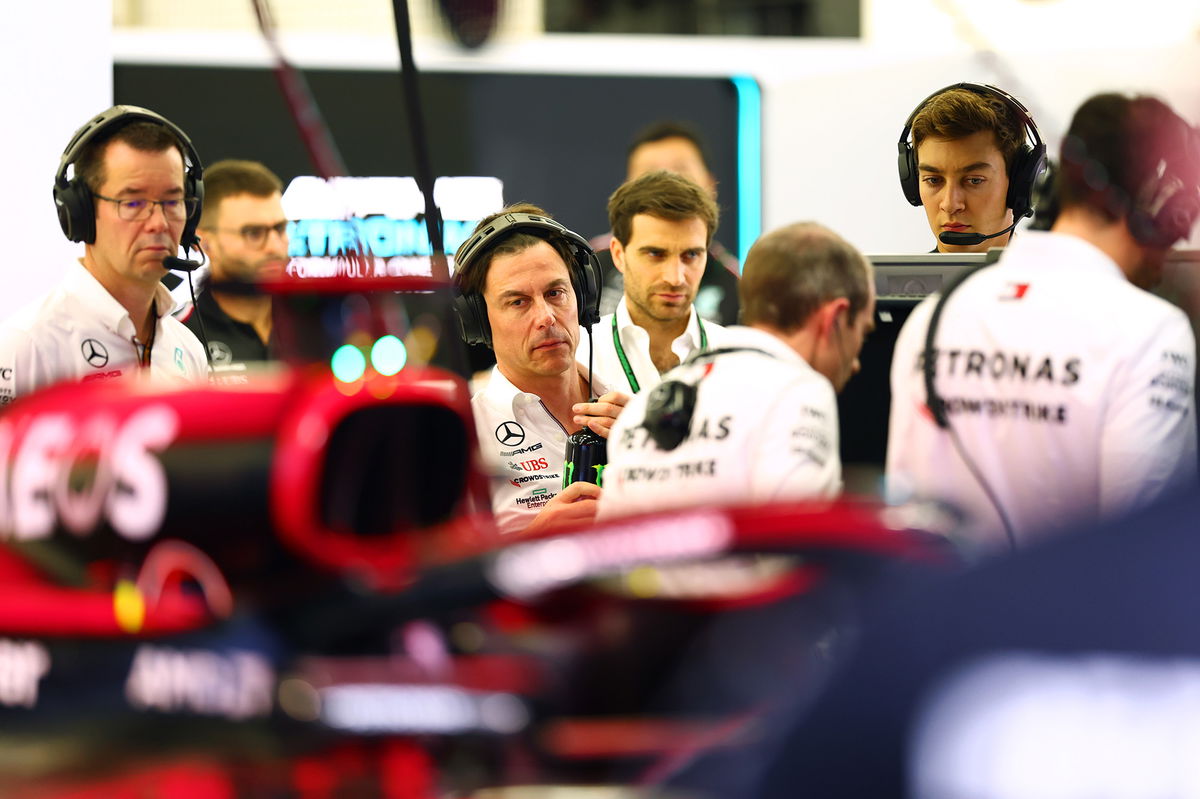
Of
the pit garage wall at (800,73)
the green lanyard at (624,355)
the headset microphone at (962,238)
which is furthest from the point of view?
the pit garage wall at (800,73)

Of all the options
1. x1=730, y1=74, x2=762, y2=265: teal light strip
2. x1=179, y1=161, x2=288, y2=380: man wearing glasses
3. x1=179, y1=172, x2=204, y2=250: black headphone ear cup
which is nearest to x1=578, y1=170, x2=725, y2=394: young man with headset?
x1=179, y1=172, x2=204, y2=250: black headphone ear cup

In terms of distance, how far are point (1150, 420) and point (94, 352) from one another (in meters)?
1.90

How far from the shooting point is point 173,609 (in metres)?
1.36

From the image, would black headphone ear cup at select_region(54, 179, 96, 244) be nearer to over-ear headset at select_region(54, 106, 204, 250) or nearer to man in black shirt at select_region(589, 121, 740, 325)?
over-ear headset at select_region(54, 106, 204, 250)

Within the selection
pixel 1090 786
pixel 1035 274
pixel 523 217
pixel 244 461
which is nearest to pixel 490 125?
pixel 523 217

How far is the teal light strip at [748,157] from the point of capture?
6.90m

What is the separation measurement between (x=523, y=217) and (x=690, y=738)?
1.70 meters

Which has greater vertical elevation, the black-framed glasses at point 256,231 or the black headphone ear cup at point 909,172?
the black headphone ear cup at point 909,172

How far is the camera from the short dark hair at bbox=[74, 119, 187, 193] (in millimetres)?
2850

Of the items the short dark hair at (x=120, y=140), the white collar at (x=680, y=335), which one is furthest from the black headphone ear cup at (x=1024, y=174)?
the short dark hair at (x=120, y=140)

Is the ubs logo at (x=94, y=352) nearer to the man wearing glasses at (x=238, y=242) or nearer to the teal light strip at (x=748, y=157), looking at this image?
the man wearing glasses at (x=238, y=242)

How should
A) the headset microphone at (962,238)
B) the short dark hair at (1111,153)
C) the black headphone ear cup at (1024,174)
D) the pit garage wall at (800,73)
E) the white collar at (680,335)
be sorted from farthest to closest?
the pit garage wall at (800,73)
the white collar at (680,335)
the black headphone ear cup at (1024,174)
the headset microphone at (962,238)
the short dark hair at (1111,153)

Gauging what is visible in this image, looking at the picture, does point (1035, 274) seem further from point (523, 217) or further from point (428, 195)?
point (523, 217)

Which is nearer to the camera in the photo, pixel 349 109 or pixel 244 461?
pixel 244 461
